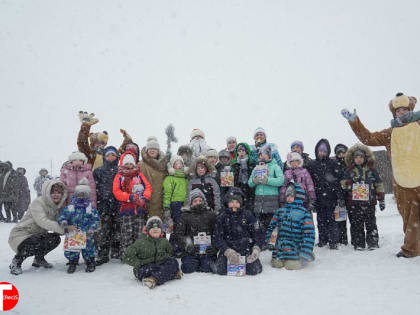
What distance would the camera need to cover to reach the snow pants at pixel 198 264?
185 inches

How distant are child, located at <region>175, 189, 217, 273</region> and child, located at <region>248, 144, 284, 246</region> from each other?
0.99 meters

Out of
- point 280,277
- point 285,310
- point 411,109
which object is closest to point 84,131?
point 280,277

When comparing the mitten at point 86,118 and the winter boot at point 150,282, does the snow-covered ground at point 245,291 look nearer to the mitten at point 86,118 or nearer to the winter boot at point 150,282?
the winter boot at point 150,282

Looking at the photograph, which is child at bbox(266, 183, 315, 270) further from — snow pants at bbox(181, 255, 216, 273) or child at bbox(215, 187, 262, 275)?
snow pants at bbox(181, 255, 216, 273)

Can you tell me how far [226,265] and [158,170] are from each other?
2.08 meters

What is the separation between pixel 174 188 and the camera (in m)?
5.58

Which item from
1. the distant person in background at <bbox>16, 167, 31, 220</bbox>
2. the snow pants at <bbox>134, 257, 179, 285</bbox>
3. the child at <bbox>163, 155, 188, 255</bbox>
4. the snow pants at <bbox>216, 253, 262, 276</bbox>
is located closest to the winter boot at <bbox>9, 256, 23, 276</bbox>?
the snow pants at <bbox>134, 257, 179, 285</bbox>

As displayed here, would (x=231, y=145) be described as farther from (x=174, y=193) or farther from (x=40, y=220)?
(x=40, y=220)

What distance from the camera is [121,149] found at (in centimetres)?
677

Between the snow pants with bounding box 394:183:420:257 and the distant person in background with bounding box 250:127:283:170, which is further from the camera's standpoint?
the distant person in background with bounding box 250:127:283:170

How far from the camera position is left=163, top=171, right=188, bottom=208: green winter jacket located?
5.50 metres

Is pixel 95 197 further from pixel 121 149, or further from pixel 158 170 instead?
pixel 121 149

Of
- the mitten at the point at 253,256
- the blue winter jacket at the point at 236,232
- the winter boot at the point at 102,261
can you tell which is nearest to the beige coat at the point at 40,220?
the winter boot at the point at 102,261

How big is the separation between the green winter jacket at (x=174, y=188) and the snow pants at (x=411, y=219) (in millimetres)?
3478
